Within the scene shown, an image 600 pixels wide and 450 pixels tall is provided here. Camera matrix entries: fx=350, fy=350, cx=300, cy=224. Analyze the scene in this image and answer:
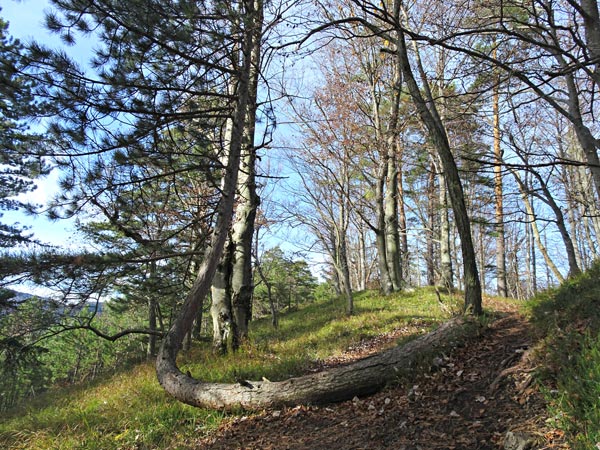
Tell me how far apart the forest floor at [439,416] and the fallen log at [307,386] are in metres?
0.12

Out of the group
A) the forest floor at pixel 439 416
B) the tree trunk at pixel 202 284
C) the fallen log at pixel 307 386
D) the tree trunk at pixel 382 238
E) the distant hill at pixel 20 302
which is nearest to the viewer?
the forest floor at pixel 439 416

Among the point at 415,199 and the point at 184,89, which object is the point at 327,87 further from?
the point at 415,199

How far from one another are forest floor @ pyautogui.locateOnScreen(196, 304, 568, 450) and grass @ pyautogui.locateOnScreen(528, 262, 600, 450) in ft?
0.43

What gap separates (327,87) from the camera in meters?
12.9

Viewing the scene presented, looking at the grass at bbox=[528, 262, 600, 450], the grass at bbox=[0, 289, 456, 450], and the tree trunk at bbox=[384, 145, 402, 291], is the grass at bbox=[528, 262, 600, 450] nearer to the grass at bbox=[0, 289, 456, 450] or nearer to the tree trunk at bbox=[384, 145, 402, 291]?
the grass at bbox=[0, 289, 456, 450]

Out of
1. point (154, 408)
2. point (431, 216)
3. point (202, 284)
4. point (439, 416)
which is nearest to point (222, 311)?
point (202, 284)

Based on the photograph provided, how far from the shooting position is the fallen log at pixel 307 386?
4.04 meters

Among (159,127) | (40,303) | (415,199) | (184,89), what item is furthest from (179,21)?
(415,199)

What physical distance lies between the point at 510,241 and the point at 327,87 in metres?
21.0

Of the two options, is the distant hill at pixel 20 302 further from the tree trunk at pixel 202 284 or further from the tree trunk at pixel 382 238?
the tree trunk at pixel 382 238

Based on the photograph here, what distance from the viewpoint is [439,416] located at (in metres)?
3.29

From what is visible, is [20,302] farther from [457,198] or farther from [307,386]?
[457,198]

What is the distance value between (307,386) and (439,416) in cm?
144

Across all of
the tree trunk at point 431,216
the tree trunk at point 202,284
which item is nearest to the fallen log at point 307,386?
the tree trunk at point 202,284
